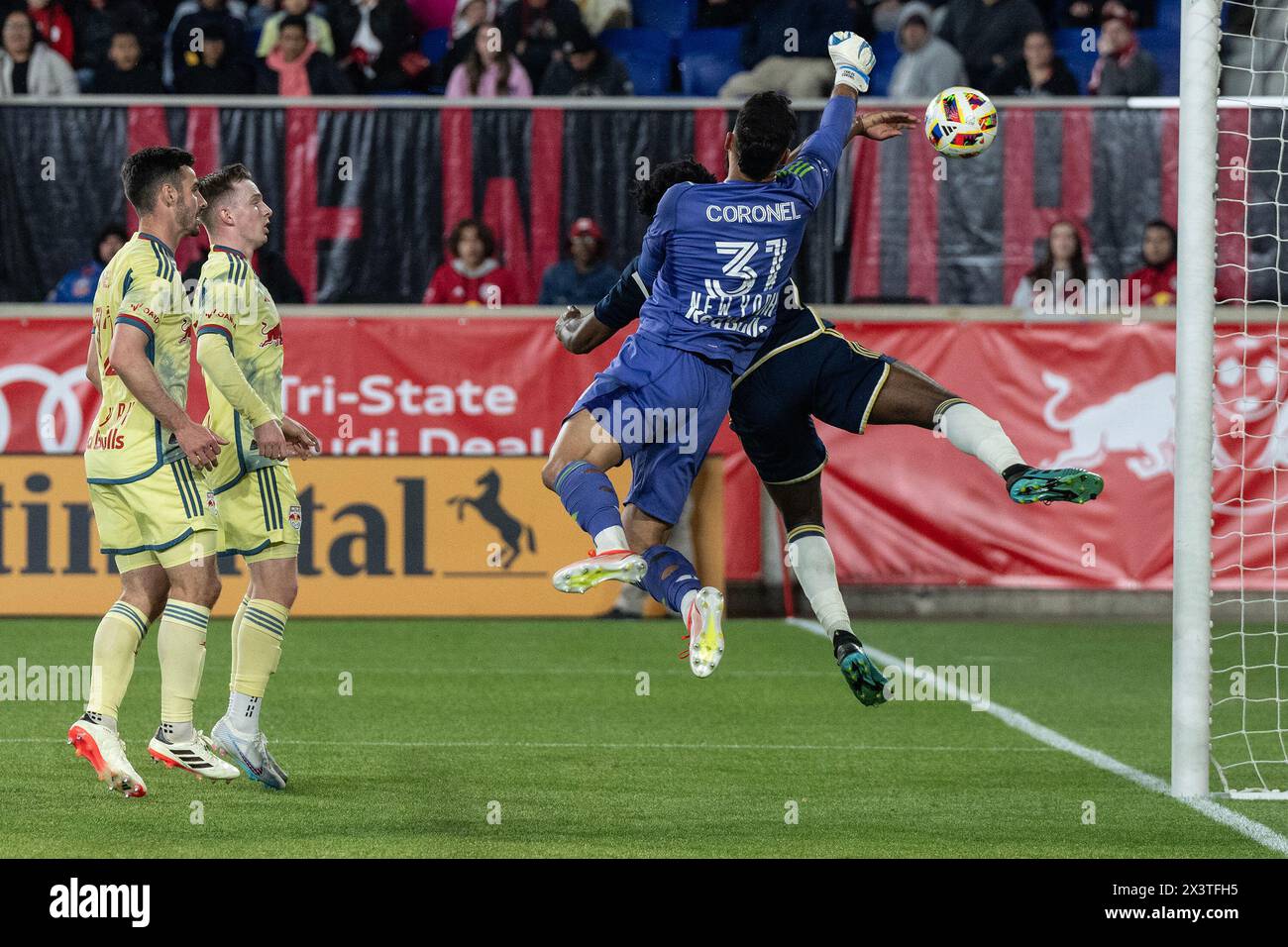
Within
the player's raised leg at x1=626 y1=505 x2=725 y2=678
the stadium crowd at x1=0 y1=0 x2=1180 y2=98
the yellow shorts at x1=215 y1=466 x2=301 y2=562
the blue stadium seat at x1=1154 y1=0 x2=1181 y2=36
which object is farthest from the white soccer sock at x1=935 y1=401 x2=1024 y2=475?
the blue stadium seat at x1=1154 y1=0 x2=1181 y2=36

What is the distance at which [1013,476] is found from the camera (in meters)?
6.41

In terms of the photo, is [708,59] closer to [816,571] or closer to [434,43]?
[434,43]

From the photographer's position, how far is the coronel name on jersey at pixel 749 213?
6.69 m

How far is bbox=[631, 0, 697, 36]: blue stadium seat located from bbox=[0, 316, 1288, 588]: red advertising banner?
396 centimetres

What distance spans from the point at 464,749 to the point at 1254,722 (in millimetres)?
4121

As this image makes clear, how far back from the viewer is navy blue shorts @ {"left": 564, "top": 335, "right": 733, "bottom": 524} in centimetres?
677

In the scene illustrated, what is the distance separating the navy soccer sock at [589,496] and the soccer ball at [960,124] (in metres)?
1.78

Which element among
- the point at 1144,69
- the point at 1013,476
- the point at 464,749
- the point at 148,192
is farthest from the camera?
the point at 1144,69

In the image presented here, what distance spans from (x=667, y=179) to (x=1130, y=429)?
7866 millimetres

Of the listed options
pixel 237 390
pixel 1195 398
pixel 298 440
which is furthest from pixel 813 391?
pixel 237 390

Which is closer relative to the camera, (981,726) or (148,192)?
(148,192)

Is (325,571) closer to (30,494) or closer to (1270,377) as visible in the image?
(30,494)

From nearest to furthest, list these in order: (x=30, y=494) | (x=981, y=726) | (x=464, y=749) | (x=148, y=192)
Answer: (x=148, y=192), (x=464, y=749), (x=981, y=726), (x=30, y=494)

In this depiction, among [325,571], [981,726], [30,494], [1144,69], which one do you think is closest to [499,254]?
[325,571]
